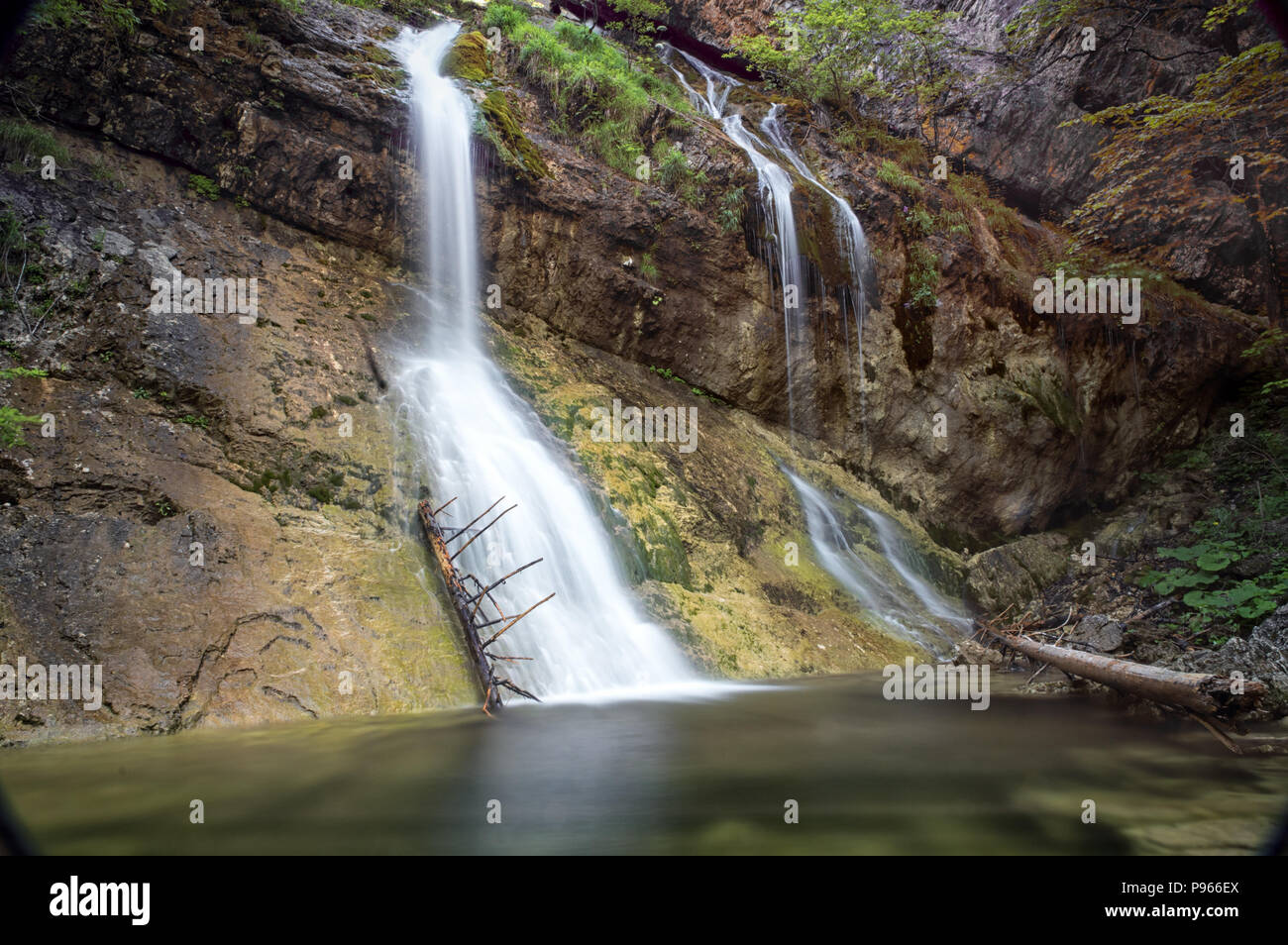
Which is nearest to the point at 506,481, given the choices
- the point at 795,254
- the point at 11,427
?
the point at 11,427

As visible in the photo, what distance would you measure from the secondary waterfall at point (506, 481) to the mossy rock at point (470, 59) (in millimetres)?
1179

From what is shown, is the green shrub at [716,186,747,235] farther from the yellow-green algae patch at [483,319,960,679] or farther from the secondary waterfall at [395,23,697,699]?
the secondary waterfall at [395,23,697,699]

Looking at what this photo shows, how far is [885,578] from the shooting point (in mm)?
10812

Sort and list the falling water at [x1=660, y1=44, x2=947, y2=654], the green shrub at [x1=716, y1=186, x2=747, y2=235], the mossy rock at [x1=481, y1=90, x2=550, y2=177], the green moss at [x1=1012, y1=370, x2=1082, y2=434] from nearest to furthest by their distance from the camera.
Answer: the falling water at [x1=660, y1=44, x2=947, y2=654] < the mossy rock at [x1=481, y1=90, x2=550, y2=177] < the green shrub at [x1=716, y1=186, x2=747, y2=235] < the green moss at [x1=1012, y1=370, x2=1082, y2=434]

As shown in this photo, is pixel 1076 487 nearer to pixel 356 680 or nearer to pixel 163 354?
pixel 356 680

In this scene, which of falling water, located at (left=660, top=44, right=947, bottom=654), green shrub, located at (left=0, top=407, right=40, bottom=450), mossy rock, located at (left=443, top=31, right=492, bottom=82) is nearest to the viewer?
green shrub, located at (left=0, top=407, right=40, bottom=450)

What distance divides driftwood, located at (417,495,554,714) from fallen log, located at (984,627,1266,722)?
475 centimetres

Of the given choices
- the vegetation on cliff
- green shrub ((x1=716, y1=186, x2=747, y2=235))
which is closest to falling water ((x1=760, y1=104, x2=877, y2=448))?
green shrub ((x1=716, y1=186, x2=747, y2=235))

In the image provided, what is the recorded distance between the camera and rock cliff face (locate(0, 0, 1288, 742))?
17.4 ft

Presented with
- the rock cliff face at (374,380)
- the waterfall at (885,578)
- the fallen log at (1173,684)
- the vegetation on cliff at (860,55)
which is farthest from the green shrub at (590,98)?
the fallen log at (1173,684)

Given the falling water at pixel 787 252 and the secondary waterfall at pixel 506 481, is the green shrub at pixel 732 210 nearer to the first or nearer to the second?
the falling water at pixel 787 252

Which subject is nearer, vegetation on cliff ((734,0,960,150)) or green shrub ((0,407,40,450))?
green shrub ((0,407,40,450))

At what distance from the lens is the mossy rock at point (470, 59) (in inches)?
469

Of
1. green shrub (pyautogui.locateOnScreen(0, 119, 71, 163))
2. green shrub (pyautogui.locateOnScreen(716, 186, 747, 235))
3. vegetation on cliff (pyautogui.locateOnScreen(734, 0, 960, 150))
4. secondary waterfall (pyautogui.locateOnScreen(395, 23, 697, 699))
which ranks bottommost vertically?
secondary waterfall (pyautogui.locateOnScreen(395, 23, 697, 699))
